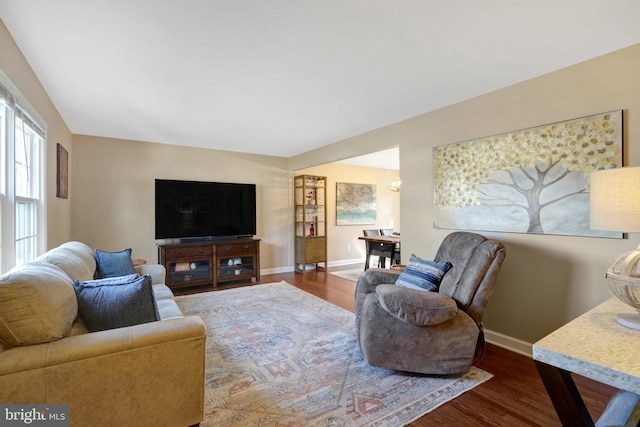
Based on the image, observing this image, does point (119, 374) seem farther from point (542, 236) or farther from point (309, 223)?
point (309, 223)

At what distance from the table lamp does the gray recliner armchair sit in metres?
0.79

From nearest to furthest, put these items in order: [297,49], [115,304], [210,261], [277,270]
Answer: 1. [115,304]
2. [297,49]
3. [210,261]
4. [277,270]

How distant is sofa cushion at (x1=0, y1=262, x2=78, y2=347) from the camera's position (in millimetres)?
1197

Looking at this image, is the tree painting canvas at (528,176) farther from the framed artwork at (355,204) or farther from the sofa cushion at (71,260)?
the framed artwork at (355,204)

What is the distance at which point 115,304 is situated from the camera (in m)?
1.54

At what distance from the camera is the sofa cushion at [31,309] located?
3.93 feet

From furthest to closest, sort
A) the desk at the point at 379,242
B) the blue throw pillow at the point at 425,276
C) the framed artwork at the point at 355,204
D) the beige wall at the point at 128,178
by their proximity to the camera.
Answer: the framed artwork at the point at 355,204, the desk at the point at 379,242, the beige wall at the point at 128,178, the blue throw pillow at the point at 425,276

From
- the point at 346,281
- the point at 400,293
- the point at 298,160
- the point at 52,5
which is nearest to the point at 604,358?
the point at 400,293

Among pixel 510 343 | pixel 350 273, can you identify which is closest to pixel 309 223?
pixel 350 273

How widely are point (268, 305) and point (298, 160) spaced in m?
2.86

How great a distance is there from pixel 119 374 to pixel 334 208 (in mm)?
5388

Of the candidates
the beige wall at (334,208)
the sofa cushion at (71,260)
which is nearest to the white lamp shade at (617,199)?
the sofa cushion at (71,260)

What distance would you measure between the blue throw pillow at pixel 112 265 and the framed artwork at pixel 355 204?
4.31 m

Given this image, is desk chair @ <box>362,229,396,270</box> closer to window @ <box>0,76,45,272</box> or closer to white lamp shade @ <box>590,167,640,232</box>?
white lamp shade @ <box>590,167,640,232</box>
